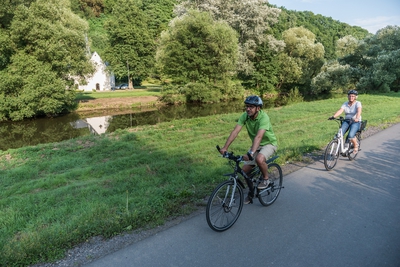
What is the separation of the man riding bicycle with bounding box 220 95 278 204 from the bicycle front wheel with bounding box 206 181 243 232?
19.2 inches

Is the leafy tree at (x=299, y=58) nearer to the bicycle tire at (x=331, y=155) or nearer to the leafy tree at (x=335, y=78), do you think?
the leafy tree at (x=335, y=78)

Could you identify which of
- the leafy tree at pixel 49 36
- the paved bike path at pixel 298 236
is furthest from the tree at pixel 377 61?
the leafy tree at pixel 49 36

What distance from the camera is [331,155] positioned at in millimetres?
6684

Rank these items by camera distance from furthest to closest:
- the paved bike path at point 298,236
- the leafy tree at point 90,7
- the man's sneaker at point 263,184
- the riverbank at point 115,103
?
the leafy tree at point 90,7
the riverbank at point 115,103
the man's sneaker at point 263,184
the paved bike path at point 298,236

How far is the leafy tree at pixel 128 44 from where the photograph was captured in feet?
154

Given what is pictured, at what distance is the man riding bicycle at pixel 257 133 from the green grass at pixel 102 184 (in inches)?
53.0

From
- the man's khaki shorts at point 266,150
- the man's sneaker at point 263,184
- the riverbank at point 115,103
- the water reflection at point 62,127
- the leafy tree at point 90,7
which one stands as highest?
the leafy tree at point 90,7

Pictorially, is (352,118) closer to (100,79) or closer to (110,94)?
(110,94)

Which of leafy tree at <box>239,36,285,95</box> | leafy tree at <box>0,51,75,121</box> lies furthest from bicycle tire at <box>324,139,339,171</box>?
leafy tree at <box>239,36,285,95</box>

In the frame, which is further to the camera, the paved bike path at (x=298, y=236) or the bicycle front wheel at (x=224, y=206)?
the bicycle front wheel at (x=224, y=206)

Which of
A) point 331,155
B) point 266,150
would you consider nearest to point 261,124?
point 266,150

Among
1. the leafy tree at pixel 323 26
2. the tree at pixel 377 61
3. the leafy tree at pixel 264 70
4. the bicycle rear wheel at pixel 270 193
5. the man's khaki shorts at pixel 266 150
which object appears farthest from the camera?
the leafy tree at pixel 323 26

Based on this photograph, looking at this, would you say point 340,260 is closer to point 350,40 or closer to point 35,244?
point 35,244

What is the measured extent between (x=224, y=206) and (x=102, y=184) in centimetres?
386
